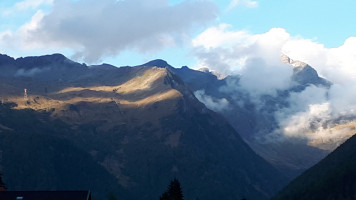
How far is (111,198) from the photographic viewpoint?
198625 mm

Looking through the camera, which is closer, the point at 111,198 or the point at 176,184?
the point at 176,184

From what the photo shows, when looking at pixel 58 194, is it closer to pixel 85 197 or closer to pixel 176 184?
pixel 85 197

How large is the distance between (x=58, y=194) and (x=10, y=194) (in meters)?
13.6

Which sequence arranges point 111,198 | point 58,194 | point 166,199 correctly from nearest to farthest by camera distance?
point 166,199 < point 58,194 < point 111,198

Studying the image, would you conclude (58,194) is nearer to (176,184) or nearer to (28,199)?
(28,199)

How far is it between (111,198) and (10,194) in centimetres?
3142

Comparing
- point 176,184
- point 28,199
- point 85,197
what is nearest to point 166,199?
point 176,184

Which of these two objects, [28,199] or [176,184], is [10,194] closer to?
[28,199]

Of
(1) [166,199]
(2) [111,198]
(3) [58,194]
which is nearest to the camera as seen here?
(1) [166,199]

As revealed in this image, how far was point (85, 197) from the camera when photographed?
181 m

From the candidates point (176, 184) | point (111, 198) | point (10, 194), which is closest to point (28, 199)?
point (10, 194)

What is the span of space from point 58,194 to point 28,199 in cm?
830

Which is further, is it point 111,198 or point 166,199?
point 111,198

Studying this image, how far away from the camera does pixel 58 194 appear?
181625 mm
